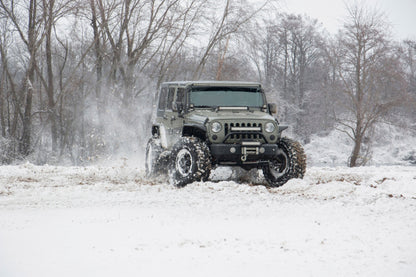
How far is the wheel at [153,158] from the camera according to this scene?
11656 millimetres

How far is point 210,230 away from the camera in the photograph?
593cm

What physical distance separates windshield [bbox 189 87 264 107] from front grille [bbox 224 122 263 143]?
1041mm

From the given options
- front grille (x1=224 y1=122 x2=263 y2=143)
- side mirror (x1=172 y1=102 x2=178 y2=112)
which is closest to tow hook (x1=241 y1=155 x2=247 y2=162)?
front grille (x1=224 y1=122 x2=263 y2=143)

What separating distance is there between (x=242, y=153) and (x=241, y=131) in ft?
1.45

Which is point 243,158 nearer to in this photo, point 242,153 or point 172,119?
point 242,153

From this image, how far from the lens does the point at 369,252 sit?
16.1 feet

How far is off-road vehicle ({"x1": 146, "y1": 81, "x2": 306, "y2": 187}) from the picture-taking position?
31.2 ft

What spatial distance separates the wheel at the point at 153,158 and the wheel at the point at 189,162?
153 cm

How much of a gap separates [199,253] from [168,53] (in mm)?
19191

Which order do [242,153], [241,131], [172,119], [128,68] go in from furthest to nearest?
[128,68] → [172,119] → [241,131] → [242,153]

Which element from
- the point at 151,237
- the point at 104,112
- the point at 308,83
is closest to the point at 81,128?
the point at 104,112

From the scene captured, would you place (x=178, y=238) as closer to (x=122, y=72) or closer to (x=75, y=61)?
(x=122, y=72)

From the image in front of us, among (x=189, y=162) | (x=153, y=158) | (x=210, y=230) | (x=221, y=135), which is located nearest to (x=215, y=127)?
(x=221, y=135)

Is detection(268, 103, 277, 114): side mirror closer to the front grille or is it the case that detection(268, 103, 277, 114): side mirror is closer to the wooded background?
the front grille
